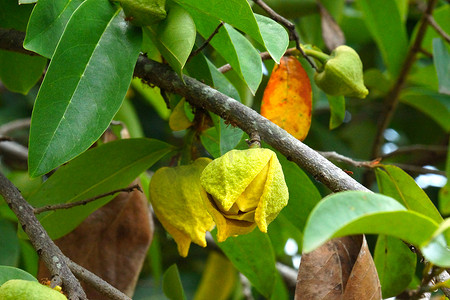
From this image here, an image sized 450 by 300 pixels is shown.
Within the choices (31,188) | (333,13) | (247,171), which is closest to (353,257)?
(247,171)

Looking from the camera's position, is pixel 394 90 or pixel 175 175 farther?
pixel 394 90

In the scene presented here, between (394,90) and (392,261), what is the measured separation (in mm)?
895

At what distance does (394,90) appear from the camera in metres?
1.92

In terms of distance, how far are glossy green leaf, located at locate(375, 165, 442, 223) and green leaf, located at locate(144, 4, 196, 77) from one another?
1.30 ft

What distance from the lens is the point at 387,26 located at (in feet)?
6.11

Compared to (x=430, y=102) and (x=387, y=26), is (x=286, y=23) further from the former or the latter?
(x=430, y=102)

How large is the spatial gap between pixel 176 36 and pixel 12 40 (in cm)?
38

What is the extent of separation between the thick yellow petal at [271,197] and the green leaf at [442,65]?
84 centimetres

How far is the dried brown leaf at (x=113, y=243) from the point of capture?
49.0 inches

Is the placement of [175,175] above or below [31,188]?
above

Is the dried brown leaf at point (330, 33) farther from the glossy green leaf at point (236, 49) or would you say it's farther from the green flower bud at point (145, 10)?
the green flower bud at point (145, 10)

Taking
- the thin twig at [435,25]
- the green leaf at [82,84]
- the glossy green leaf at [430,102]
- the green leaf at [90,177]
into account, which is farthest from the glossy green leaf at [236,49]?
the glossy green leaf at [430,102]

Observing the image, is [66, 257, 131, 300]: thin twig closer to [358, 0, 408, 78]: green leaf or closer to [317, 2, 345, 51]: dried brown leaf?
[317, 2, 345, 51]: dried brown leaf

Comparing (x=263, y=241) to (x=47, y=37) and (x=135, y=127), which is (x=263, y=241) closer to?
(x=47, y=37)
